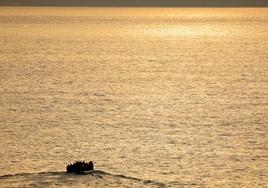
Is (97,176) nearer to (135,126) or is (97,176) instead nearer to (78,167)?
(78,167)

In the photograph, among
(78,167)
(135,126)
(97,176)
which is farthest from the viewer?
(135,126)

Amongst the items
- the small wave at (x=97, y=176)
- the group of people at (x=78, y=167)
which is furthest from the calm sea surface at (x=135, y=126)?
the group of people at (x=78, y=167)

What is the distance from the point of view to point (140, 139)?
22.7 m

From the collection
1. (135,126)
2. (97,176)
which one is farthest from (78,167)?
(135,126)

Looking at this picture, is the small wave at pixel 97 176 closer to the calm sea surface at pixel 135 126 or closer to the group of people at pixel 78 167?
the calm sea surface at pixel 135 126

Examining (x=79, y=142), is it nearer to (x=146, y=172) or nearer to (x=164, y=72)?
(x=146, y=172)

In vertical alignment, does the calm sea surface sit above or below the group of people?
above

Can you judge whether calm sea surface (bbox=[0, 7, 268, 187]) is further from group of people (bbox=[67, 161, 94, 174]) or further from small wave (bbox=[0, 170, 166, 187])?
group of people (bbox=[67, 161, 94, 174])

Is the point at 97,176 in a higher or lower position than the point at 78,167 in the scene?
lower

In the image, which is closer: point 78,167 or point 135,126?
point 78,167

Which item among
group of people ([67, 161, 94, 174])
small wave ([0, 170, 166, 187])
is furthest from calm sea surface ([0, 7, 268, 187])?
group of people ([67, 161, 94, 174])

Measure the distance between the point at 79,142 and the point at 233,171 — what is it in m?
5.10

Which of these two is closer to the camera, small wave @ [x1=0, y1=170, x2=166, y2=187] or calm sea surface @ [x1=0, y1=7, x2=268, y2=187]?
small wave @ [x1=0, y1=170, x2=166, y2=187]

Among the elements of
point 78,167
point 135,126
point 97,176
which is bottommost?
point 97,176
